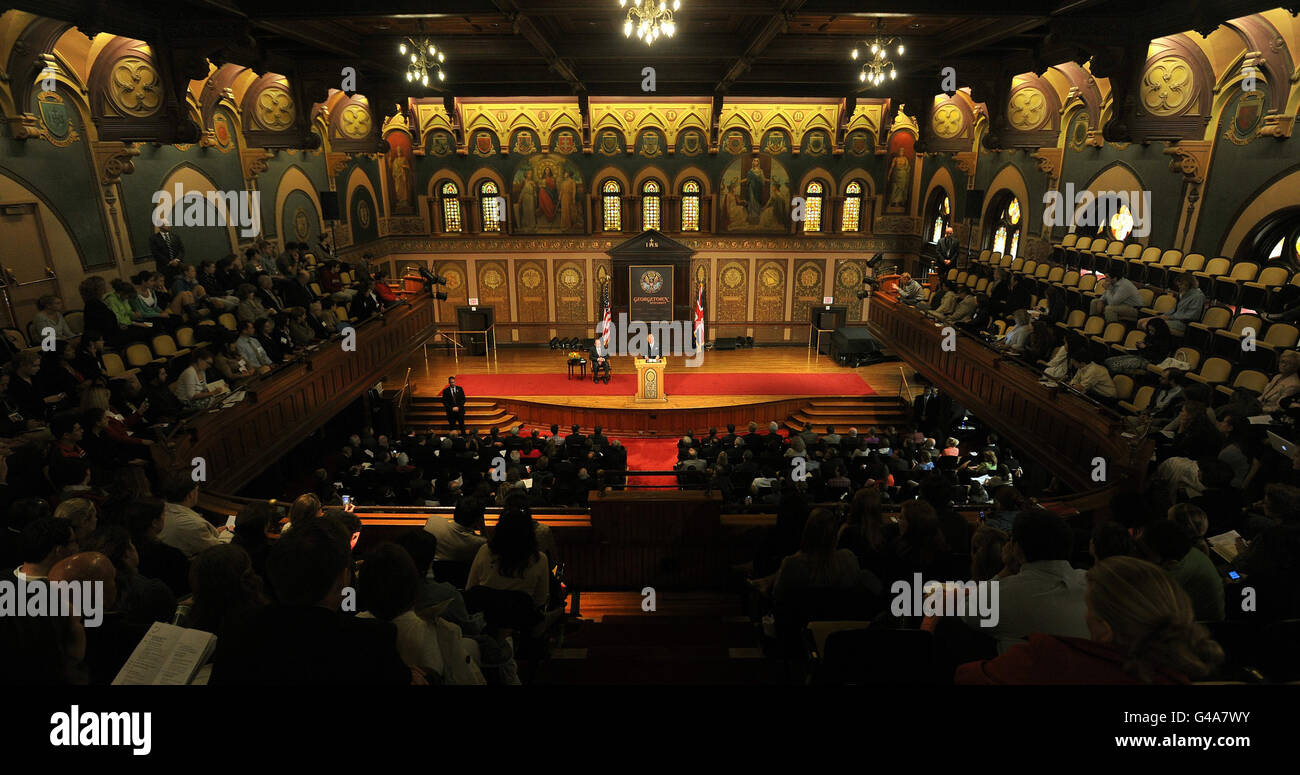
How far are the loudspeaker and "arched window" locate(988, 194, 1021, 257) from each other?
16380 millimetres

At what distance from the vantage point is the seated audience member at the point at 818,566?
11.9 feet

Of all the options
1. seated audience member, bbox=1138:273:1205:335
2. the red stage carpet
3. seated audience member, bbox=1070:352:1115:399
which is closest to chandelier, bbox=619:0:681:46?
seated audience member, bbox=1070:352:1115:399

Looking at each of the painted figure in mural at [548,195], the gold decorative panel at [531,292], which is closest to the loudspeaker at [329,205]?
the gold decorative panel at [531,292]

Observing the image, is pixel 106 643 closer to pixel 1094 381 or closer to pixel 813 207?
pixel 1094 381

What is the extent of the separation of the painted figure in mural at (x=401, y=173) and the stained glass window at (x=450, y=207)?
1085 mm

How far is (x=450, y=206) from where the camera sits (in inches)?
825

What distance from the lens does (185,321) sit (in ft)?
29.8

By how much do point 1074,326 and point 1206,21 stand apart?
425 cm

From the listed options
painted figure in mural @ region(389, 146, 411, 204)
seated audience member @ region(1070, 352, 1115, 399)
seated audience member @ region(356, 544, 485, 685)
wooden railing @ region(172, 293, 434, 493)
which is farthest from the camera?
painted figure in mural @ region(389, 146, 411, 204)

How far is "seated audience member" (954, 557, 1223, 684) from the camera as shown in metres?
1.71

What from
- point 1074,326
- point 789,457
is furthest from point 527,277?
point 1074,326

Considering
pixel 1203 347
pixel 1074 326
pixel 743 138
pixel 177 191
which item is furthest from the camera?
pixel 743 138

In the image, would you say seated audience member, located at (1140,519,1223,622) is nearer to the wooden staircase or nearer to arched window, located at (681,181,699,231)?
the wooden staircase

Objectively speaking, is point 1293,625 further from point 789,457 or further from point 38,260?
point 38,260
